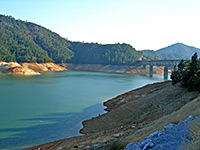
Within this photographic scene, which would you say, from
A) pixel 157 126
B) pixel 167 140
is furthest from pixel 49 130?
pixel 167 140

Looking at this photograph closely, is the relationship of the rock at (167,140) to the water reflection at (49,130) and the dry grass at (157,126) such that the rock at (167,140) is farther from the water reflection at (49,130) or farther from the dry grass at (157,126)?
the water reflection at (49,130)

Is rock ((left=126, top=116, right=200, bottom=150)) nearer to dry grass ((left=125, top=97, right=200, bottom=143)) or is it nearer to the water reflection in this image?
dry grass ((left=125, top=97, right=200, bottom=143))

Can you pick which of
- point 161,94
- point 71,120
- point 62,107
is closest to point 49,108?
point 62,107

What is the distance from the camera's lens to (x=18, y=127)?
33.5 meters

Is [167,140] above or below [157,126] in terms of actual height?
above

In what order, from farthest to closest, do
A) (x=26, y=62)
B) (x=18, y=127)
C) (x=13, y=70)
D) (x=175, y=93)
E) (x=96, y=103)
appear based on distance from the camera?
(x=26, y=62), (x=13, y=70), (x=96, y=103), (x=175, y=93), (x=18, y=127)

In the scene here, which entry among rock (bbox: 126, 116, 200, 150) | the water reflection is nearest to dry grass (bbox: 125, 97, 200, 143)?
rock (bbox: 126, 116, 200, 150)

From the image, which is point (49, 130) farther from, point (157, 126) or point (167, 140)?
point (167, 140)

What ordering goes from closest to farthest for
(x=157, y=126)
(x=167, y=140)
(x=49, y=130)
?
(x=167, y=140) < (x=157, y=126) < (x=49, y=130)

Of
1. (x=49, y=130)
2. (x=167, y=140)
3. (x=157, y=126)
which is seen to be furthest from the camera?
(x=49, y=130)

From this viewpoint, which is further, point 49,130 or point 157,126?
point 49,130

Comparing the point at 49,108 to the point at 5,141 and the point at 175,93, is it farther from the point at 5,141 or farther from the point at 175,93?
the point at 175,93

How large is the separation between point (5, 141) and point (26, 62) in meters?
179

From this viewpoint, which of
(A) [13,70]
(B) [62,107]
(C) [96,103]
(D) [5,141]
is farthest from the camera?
(A) [13,70]
